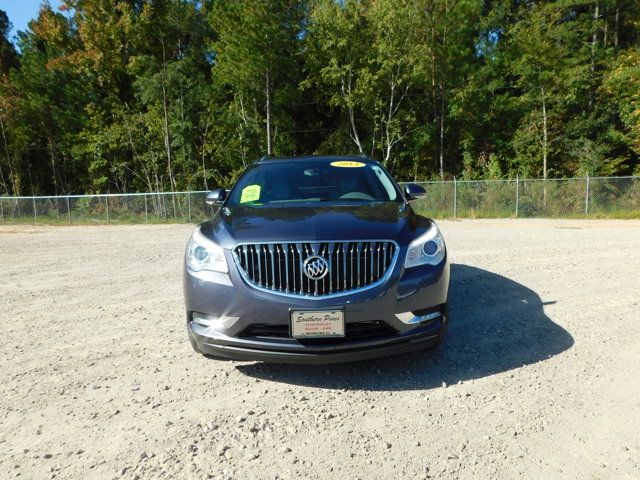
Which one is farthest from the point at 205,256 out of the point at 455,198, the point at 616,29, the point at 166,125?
the point at 616,29

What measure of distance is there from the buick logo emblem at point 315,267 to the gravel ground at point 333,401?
2.68ft

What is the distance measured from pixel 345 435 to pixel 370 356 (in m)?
0.59

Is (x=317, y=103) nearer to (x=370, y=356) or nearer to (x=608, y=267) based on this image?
(x=608, y=267)

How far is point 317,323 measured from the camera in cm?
284

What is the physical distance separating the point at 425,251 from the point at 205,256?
163 cm

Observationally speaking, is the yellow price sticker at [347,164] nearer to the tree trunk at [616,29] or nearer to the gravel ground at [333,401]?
the gravel ground at [333,401]

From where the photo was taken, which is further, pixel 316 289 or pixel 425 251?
pixel 425 251

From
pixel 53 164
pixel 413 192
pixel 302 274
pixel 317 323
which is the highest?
pixel 53 164

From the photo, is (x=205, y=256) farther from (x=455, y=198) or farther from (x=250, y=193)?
(x=455, y=198)

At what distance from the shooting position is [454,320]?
439 cm

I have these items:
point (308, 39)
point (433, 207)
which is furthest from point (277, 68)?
point (433, 207)

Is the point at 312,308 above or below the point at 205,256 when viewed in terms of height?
below

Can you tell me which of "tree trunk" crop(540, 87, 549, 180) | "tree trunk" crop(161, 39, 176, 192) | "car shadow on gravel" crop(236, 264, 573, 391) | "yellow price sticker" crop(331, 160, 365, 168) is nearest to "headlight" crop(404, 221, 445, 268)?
"car shadow on gravel" crop(236, 264, 573, 391)

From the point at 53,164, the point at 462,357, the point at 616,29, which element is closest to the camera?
the point at 462,357
